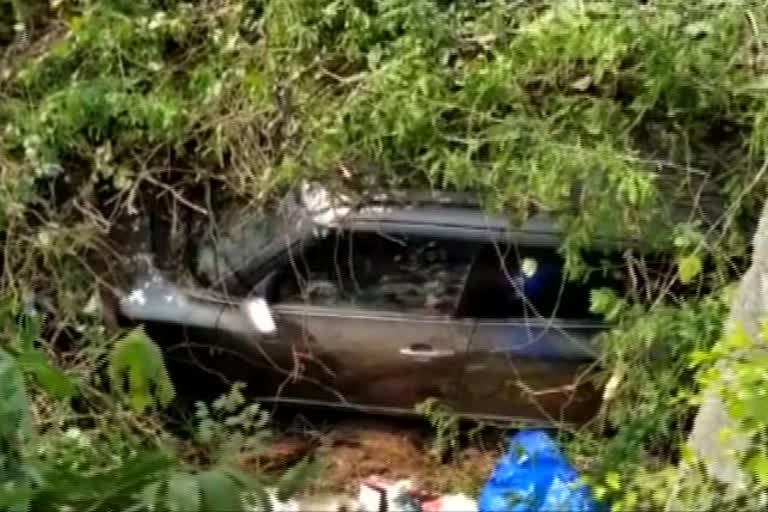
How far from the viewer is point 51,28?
16.1 ft

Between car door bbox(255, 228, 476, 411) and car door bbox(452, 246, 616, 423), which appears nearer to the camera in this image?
car door bbox(452, 246, 616, 423)

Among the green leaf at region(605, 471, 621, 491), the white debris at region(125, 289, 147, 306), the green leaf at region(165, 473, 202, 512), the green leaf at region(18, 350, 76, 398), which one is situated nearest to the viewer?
the green leaf at region(165, 473, 202, 512)

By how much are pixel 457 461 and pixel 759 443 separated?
4.64ft

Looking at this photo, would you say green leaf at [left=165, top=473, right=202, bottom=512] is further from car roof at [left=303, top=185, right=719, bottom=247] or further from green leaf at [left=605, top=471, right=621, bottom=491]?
car roof at [left=303, top=185, right=719, bottom=247]

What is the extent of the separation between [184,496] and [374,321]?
3.20m

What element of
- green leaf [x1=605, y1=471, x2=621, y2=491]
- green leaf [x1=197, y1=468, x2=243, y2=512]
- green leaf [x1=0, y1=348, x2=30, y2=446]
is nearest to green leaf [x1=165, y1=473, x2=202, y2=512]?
green leaf [x1=197, y1=468, x2=243, y2=512]

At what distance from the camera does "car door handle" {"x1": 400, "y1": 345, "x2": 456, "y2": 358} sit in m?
4.21

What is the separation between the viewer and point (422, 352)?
4.23 meters

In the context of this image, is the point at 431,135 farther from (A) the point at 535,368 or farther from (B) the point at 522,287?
(A) the point at 535,368

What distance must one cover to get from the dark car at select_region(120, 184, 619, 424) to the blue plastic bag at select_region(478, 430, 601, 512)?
168 mm

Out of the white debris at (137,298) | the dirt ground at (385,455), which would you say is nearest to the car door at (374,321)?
the dirt ground at (385,455)

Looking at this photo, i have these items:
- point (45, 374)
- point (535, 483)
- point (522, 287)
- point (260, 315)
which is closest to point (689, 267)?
point (522, 287)

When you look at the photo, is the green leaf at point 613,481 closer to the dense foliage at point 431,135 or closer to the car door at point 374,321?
the dense foliage at point 431,135

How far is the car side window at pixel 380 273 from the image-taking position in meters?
4.20
